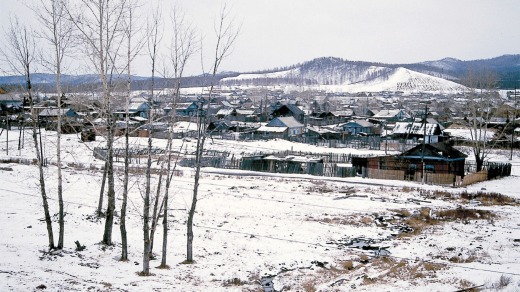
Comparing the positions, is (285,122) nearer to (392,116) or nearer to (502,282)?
(392,116)

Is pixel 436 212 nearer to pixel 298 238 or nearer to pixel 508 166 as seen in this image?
pixel 298 238

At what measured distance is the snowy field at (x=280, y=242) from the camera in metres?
12.3

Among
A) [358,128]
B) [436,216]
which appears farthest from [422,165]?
[358,128]

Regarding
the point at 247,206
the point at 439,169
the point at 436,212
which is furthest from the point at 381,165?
the point at 247,206

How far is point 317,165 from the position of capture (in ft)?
122

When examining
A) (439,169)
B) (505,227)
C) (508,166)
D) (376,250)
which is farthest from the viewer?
(508,166)

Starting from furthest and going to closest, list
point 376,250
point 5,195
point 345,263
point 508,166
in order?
point 508,166, point 5,195, point 376,250, point 345,263

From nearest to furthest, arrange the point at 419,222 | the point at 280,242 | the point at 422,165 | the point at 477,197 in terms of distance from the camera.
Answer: the point at 280,242 < the point at 419,222 < the point at 477,197 < the point at 422,165

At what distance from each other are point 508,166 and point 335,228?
25.6 meters

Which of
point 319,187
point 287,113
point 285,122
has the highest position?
point 287,113

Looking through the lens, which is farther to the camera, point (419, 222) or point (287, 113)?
point (287, 113)

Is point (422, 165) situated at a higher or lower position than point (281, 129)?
→ lower

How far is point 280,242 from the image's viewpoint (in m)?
17.5

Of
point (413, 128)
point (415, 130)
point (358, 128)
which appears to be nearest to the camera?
point (415, 130)
